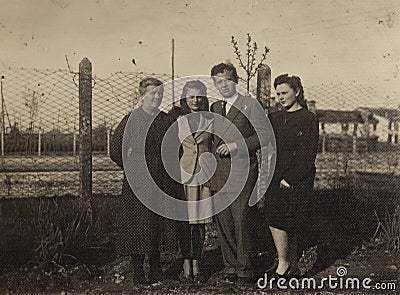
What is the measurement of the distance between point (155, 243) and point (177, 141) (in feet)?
2.36

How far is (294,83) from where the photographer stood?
4.22 meters

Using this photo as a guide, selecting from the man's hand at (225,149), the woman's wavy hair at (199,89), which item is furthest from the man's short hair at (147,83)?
the man's hand at (225,149)

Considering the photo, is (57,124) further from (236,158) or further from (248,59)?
(248,59)

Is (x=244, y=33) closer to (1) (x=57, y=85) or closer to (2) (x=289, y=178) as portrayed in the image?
(2) (x=289, y=178)

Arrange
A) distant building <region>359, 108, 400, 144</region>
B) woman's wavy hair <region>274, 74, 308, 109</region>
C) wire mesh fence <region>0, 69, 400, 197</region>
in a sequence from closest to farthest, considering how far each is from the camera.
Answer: wire mesh fence <region>0, 69, 400, 197</region> → woman's wavy hair <region>274, 74, 308, 109</region> → distant building <region>359, 108, 400, 144</region>

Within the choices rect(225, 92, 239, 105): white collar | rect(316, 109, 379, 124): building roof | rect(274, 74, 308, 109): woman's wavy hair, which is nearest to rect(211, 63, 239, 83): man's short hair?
rect(225, 92, 239, 105): white collar

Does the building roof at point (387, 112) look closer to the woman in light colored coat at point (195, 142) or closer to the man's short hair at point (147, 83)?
the woman in light colored coat at point (195, 142)

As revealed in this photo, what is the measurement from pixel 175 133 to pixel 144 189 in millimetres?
438

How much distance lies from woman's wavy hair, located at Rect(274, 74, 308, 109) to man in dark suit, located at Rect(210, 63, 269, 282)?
0.23 metres

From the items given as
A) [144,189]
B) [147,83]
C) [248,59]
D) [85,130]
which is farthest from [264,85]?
[85,130]

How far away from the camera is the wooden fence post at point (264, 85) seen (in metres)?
4.19

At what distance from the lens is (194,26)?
13.7 ft

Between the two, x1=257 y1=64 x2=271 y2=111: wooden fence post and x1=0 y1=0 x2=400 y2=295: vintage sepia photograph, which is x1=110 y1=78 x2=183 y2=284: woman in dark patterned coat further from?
x1=257 y1=64 x2=271 y2=111: wooden fence post

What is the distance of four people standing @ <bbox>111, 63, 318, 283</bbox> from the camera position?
13.5 ft
